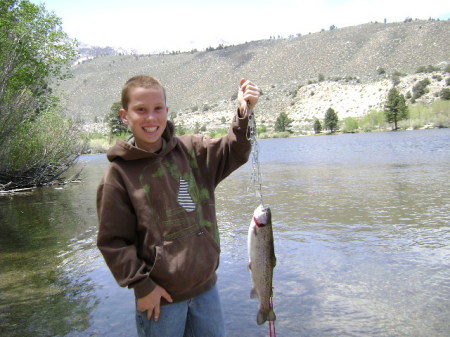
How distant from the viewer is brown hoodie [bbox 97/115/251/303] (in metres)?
2.79

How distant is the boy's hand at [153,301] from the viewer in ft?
9.02

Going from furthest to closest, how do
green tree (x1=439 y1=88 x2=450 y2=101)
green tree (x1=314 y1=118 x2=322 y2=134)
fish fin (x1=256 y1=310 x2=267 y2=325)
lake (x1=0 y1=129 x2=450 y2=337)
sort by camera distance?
green tree (x1=439 y1=88 x2=450 y2=101) → green tree (x1=314 y1=118 x2=322 y2=134) → lake (x1=0 y1=129 x2=450 y2=337) → fish fin (x1=256 y1=310 x2=267 y2=325)

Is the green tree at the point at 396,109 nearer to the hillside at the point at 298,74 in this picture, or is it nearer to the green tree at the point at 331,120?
the green tree at the point at 331,120

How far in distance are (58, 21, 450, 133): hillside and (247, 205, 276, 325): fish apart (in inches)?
3628

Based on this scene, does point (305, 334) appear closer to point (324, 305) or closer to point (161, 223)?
point (324, 305)

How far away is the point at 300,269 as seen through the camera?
7324 millimetres

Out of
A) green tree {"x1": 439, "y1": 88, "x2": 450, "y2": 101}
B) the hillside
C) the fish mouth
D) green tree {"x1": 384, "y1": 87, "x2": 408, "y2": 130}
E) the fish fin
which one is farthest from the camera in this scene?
the hillside

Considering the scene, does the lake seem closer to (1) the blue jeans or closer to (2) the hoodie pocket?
(1) the blue jeans

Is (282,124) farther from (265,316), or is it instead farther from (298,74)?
(265,316)

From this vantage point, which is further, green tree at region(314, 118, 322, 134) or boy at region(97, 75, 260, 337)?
green tree at region(314, 118, 322, 134)

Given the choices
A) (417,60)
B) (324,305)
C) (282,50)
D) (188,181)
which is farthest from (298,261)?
(282,50)

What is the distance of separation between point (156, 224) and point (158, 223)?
0.05ft

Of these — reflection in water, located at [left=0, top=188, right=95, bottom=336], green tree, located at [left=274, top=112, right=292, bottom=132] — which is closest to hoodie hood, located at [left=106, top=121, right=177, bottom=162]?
reflection in water, located at [left=0, top=188, right=95, bottom=336]

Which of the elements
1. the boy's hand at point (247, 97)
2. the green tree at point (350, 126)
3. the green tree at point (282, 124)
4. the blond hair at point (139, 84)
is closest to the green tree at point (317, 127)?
the green tree at point (350, 126)
